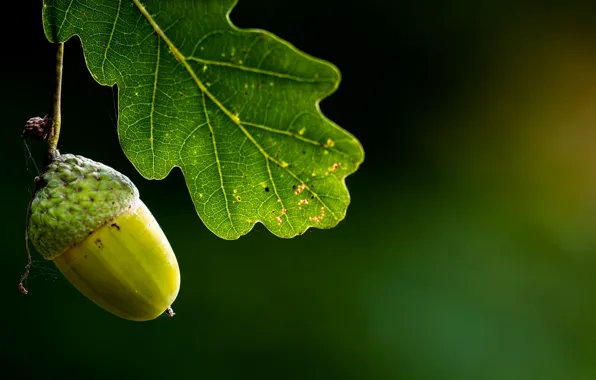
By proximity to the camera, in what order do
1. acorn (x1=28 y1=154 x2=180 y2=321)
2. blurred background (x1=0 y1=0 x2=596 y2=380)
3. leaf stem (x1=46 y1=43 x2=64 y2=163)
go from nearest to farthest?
leaf stem (x1=46 y1=43 x2=64 y2=163) < acorn (x1=28 y1=154 x2=180 y2=321) < blurred background (x1=0 y1=0 x2=596 y2=380)

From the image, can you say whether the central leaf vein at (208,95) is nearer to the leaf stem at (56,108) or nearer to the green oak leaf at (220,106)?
the green oak leaf at (220,106)

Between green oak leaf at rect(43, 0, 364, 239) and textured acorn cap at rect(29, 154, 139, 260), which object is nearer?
green oak leaf at rect(43, 0, 364, 239)

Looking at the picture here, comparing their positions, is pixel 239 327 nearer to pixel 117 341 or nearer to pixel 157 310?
pixel 117 341

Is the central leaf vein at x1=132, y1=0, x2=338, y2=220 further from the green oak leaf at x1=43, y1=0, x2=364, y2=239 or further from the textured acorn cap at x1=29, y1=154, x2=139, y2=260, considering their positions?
the textured acorn cap at x1=29, y1=154, x2=139, y2=260

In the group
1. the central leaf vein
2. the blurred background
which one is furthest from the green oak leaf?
the blurred background

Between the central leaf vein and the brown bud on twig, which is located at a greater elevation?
the central leaf vein

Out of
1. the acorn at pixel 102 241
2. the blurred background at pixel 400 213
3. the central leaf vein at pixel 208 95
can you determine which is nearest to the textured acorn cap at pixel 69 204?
the acorn at pixel 102 241
